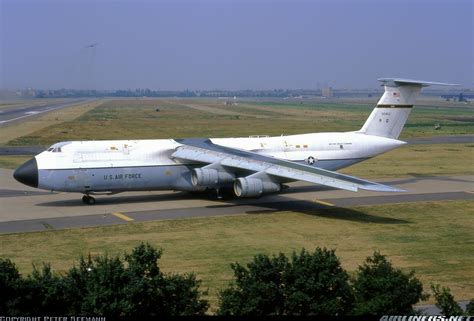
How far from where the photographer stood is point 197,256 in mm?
27109

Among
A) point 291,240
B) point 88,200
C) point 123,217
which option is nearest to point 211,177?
point 123,217

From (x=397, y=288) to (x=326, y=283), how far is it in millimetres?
1693

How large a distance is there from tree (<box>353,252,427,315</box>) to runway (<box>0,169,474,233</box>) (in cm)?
1802

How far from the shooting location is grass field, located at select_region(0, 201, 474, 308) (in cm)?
2566

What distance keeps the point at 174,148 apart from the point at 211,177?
331 cm

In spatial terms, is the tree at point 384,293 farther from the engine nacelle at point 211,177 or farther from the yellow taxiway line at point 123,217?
the engine nacelle at point 211,177

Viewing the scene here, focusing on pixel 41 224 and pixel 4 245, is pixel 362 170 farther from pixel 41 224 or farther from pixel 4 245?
pixel 4 245

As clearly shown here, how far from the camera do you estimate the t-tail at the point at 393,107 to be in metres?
44.2

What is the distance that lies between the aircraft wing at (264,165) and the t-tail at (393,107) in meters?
10.1

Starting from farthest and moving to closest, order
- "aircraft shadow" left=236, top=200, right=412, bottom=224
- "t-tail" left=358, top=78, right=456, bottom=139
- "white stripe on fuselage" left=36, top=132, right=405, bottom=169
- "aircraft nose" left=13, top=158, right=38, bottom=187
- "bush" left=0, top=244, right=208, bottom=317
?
"t-tail" left=358, top=78, right=456, bottom=139
"white stripe on fuselage" left=36, top=132, right=405, bottom=169
"aircraft nose" left=13, top=158, right=38, bottom=187
"aircraft shadow" left=236, top=200, right=412, bottom=224
"bush" left=0, top=244, right=208, bottom=317

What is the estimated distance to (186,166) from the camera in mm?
38938

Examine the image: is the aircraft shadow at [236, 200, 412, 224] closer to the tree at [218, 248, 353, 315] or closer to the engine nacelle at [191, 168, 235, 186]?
the engine nacelle at [191, 168, 235, 186]

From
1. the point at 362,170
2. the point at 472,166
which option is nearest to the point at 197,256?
the point at 362,170

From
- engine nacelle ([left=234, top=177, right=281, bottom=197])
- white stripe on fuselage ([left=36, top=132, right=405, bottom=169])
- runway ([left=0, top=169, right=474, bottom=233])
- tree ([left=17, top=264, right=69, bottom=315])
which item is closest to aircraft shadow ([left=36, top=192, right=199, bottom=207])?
runway ([left=0, top=169, right=474, bottom=233])
